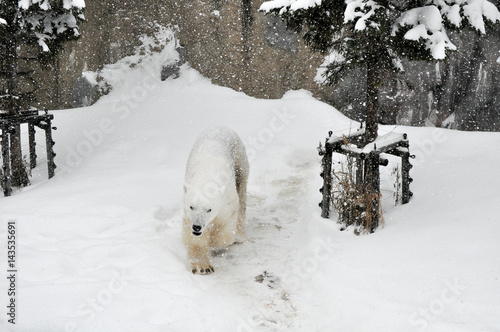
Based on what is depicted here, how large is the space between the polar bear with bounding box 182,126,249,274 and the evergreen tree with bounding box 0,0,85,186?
4.14 m

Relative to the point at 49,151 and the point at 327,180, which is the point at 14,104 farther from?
the point at 327,180

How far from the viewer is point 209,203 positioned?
5305 millimetres

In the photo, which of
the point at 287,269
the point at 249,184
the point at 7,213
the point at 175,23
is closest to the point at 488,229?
the point at 287,269

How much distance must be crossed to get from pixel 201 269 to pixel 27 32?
590cm

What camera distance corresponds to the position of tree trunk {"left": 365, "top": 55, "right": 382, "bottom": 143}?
19.7 feet

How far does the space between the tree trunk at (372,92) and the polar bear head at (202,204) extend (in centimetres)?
229

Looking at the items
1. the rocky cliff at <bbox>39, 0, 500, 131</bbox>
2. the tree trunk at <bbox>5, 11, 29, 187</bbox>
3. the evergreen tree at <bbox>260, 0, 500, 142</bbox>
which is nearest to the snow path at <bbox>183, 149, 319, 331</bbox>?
the evergreen tree at <bbox>260, 0, 500, 142</bbox>

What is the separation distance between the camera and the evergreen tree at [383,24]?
204 inches

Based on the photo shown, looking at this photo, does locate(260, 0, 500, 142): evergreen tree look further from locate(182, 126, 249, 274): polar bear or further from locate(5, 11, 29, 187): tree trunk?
locate(5, 11, 29, 187): tree trunk

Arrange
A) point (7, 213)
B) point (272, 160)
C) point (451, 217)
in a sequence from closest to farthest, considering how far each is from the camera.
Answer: point (451, 217), point (7, 213), point (272, 160)

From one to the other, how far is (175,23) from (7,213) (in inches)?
382

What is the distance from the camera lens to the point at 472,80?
11.4 metres

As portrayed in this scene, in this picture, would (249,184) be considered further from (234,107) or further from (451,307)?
(451,307)

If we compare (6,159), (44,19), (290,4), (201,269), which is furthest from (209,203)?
(44,19)
